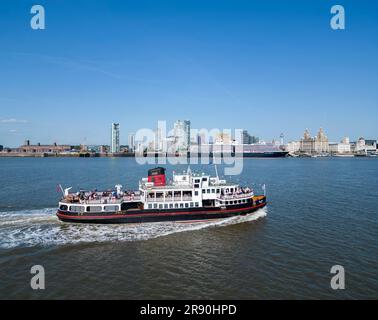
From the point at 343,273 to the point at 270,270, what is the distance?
5407 mm

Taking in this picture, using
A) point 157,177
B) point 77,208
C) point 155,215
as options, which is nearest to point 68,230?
point 77,208

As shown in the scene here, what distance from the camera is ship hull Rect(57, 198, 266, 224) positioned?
36.4m

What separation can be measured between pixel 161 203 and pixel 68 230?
11.2m

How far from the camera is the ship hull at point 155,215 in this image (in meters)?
36.4

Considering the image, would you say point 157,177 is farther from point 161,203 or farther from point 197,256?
point 197,256

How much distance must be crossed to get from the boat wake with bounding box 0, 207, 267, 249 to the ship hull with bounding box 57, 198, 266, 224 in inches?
22.0

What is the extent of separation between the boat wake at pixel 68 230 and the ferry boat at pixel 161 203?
0.88 meters

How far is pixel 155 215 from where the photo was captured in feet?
123

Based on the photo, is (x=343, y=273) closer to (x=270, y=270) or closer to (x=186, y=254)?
(x=270, y=270)

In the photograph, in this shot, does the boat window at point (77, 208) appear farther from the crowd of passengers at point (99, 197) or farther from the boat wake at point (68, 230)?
the boat wake at point (68, 230)

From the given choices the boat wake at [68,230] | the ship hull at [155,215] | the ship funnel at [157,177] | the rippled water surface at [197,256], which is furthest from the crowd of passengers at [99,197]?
the rippled water surface at [197,256]

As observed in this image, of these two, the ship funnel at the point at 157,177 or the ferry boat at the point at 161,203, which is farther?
the ship funnel at the point at 157,177
